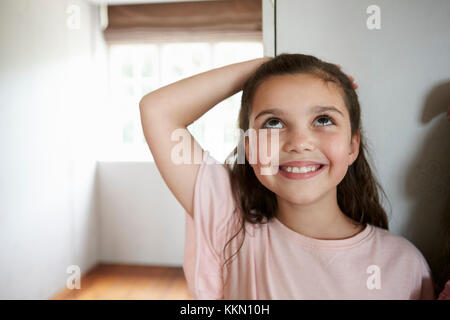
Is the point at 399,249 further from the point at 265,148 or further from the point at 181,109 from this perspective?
the point at 181,109

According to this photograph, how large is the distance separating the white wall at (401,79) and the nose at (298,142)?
0.50 feet

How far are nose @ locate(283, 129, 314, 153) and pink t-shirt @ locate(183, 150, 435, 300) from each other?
118 mm

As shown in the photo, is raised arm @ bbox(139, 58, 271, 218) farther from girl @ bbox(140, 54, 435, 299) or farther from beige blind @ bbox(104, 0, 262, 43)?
beige blind @ bbox(104, 0, 262, 43)

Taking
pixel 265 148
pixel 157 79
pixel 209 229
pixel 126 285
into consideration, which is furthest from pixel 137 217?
pixel 265 148

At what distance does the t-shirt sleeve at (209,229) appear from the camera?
0.37 metres

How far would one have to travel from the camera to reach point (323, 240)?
364 mm

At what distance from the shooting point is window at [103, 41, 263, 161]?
103 cm

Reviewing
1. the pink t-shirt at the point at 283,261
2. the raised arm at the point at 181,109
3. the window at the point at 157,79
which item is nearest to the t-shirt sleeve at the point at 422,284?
the pink t-shirt at the point at 283,261

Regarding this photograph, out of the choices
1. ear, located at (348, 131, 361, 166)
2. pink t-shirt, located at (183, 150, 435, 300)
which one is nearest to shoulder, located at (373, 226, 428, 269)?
pink t-shirt, located at (183, 150, 435, 300)

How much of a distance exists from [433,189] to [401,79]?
0.17 m

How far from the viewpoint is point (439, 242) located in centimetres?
40

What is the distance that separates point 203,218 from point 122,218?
939 millimetres

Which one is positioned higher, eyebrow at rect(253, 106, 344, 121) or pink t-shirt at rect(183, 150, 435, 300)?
eyebrow at rect(253, 106, 344, 121)
